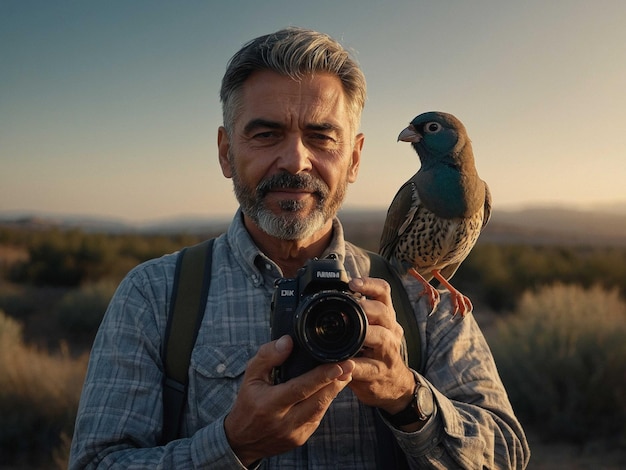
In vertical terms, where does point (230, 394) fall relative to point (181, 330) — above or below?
below

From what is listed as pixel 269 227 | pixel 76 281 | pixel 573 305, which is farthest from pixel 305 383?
pixel 76 281

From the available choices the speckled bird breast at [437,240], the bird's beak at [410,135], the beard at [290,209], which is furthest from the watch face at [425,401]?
the bird's beak at [410,135]

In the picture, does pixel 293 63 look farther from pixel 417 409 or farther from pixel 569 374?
pixel 569 374

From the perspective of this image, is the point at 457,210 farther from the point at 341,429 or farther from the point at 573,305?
the point at 573,305

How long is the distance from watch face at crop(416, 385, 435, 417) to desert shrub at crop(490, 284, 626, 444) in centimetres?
730

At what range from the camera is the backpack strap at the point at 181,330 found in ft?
8.05

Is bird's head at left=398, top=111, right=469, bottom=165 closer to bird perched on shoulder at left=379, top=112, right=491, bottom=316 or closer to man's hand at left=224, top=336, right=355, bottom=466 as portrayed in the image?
bird perched on shoulder at left=379, top=112, right=491, bottom=316

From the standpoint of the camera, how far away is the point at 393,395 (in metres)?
2.24

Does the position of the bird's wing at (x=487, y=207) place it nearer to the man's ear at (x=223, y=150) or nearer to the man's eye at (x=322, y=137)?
the man's eye at (x=322, y=137)

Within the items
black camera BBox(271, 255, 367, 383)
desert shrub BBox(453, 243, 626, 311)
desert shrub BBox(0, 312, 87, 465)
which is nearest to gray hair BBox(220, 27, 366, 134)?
black camera BBox(271, 255, 367, 383)

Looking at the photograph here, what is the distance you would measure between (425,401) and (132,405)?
121 centimetres

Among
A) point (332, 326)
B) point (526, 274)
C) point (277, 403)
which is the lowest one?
point (526, 274)

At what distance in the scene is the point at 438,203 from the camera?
346 cm

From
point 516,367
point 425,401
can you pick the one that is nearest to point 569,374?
point 516,367
